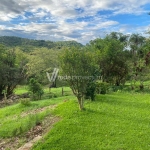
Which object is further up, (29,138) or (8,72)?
(8,72)

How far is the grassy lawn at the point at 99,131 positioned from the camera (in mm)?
5875

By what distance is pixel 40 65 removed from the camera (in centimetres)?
2683

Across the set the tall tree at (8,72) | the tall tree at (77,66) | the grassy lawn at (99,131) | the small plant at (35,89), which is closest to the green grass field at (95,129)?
the grassy lawn at (99,131)

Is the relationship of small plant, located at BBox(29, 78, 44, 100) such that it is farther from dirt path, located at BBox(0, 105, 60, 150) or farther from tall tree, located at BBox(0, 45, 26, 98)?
dirt path, located at BBox(0, 105, 60, 150)

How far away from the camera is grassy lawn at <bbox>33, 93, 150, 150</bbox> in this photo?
5.88 metres

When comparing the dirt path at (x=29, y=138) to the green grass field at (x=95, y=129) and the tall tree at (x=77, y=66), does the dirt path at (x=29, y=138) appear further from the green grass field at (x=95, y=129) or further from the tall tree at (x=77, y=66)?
the tall tree at (x=77, y=66)

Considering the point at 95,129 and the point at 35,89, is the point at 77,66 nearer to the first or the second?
the point at 95,129

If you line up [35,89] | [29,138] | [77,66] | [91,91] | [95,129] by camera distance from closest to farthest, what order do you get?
[29,138] < [95,129] < [77,66] < [91,91] < [35,89]

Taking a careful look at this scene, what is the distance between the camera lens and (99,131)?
6.89m

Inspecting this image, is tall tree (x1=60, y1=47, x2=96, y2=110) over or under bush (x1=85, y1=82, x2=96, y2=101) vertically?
over

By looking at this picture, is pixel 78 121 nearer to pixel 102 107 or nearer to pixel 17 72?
pixel 102 107

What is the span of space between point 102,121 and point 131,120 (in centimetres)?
132

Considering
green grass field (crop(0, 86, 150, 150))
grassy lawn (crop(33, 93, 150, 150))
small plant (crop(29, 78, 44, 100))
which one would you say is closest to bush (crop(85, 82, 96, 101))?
green grass field (crop(0, 86, 150, 150))

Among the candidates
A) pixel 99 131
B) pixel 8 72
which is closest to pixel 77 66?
pixel 99 131
